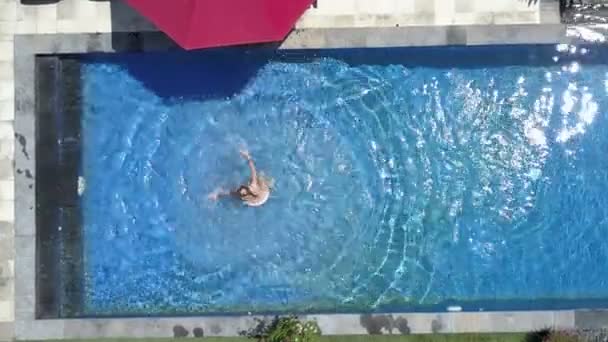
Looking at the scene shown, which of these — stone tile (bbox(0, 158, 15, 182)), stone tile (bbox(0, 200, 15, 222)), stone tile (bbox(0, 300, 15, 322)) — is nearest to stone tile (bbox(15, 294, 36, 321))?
stone tile (bbox(0, 300, 15, 322))

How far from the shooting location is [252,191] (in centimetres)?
1241

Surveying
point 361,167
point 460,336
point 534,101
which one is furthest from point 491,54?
point 460,336

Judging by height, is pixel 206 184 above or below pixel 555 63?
below

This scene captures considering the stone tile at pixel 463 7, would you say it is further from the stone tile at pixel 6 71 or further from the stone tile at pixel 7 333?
the stone tile at pixel 7 333

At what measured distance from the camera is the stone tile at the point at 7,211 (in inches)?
489

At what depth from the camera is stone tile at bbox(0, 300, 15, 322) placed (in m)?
12.3

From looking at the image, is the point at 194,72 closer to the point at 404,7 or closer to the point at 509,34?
the point at 404,7

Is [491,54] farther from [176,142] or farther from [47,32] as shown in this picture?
[47,32]

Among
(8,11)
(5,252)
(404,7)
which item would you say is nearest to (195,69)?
(8,11)

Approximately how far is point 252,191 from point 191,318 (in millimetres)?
2522

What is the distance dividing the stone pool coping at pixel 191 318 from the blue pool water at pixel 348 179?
422 millimetres

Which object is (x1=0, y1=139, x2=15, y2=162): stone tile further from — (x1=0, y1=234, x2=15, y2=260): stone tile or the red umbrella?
the red umbrella

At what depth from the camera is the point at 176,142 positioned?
12.8 m

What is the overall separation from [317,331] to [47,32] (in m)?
7.31
